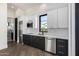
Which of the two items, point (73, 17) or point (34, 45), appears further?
point (34, 45)

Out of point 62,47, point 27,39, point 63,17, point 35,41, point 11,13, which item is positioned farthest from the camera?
point 11,13

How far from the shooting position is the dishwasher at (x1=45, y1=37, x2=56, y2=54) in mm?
4375

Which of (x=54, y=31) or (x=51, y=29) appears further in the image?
(x=51, y=29)

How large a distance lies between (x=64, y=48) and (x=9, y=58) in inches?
105

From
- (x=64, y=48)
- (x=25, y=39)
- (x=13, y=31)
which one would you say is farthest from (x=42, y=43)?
(x=13, y=31)

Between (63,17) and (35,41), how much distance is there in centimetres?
225

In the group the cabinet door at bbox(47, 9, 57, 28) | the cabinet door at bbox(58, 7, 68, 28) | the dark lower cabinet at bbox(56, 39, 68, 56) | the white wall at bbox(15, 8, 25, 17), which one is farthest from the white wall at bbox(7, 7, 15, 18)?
the dark lower cabinet at bbox(56, 39, 68, 56)

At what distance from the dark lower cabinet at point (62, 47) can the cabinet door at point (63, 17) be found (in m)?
0.64

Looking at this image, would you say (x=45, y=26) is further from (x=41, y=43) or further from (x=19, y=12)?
(x=19, y=12)

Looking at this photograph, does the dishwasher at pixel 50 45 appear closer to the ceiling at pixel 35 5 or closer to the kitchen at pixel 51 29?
the kitchen at pixel 51 29

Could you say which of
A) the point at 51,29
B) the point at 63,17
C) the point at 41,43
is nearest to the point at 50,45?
the point at 41,43

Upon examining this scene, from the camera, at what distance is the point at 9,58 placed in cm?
143

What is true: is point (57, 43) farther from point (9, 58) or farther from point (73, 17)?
point (9, 58)

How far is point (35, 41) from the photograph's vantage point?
5941mm
